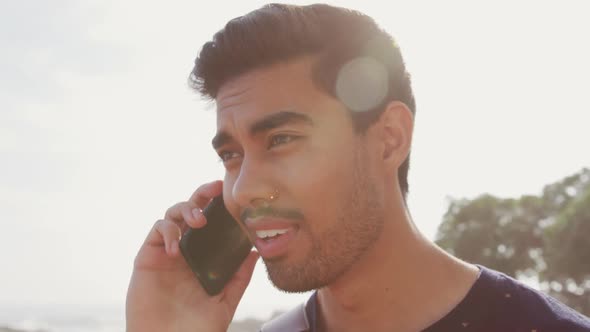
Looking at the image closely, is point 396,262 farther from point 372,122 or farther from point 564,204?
point 564,204

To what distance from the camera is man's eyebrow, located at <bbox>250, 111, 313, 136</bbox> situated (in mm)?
3637

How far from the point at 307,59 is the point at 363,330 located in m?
1.50

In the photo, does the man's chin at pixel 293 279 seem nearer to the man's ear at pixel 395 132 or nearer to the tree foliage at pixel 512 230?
the man's ear at pixel 395 132

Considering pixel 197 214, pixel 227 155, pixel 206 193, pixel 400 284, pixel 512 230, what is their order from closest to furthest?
pixel 400 284
pixel 227 155
pixel 197 214
pixel 206 193
pixel 512 230

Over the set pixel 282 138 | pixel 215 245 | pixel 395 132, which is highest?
pixel 282 138

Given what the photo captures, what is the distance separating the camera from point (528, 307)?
3.52 m

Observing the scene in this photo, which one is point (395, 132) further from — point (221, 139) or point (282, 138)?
point (221, 139)

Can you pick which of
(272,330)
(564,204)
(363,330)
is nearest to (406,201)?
(363,330)

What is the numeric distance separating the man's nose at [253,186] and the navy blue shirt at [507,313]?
1.06 m

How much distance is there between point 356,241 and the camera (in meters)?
3.71

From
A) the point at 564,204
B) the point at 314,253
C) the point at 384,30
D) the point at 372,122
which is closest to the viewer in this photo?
the point at 314,253

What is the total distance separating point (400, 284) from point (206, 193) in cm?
142

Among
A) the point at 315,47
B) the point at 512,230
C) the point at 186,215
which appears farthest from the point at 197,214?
the point at 512,230

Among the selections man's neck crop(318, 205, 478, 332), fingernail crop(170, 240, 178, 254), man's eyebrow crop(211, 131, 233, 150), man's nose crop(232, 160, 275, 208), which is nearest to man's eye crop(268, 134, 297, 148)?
man's nose crop(232, 160, 275, 208)
